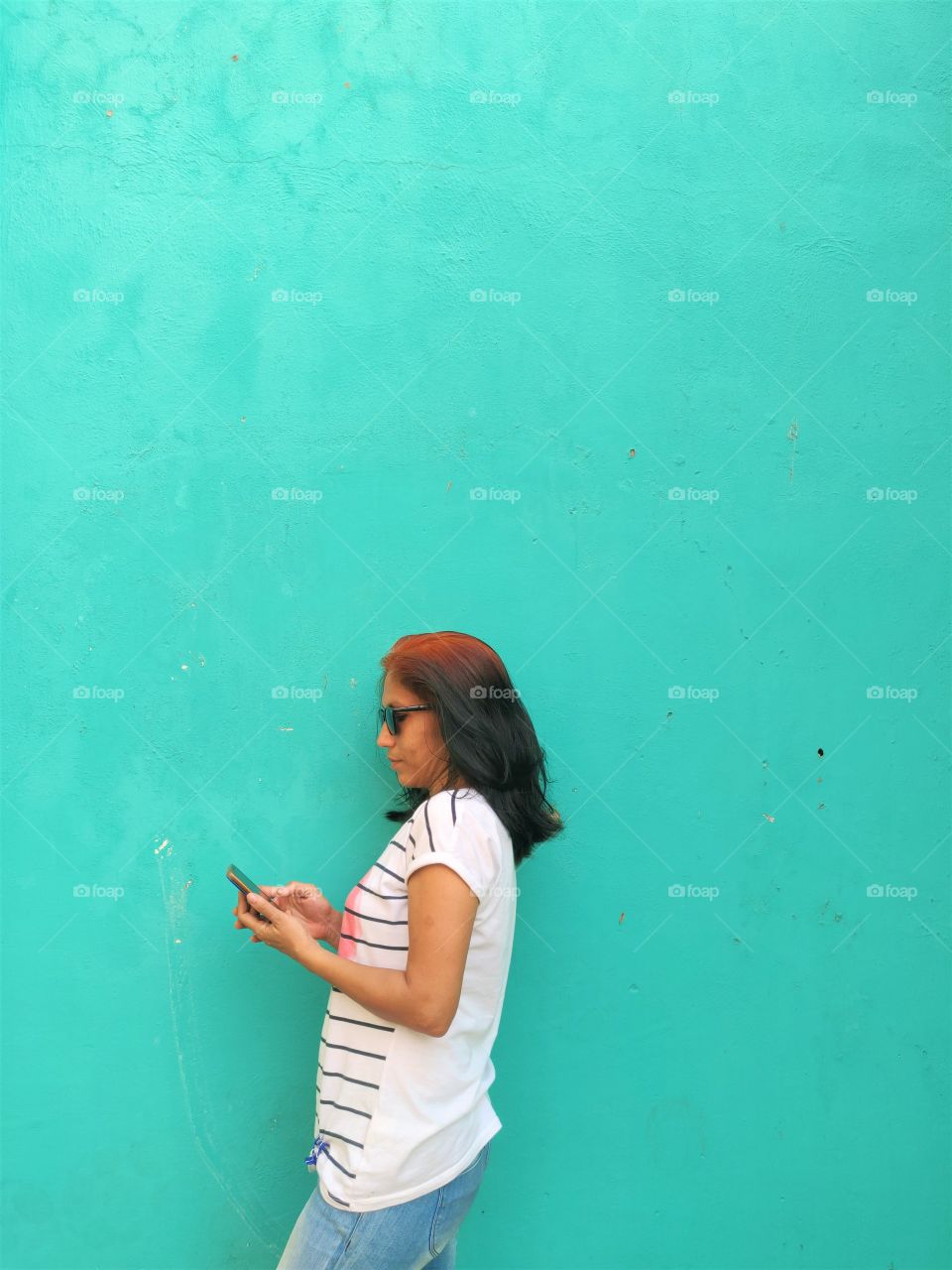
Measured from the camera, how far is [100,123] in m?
2.41

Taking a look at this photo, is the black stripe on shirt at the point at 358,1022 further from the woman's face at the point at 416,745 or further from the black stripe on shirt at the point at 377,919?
the woman's face at the point at 416,745

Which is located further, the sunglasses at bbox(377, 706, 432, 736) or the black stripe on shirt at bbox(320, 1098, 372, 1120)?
the sunglasses at bbox(377, 706, 432, 736)

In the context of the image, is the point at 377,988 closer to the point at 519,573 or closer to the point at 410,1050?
the point at 410,1050

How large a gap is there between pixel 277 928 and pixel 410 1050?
0.33 meters

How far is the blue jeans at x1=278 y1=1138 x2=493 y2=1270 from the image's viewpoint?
5.74 feet

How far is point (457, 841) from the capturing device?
1.71 metres

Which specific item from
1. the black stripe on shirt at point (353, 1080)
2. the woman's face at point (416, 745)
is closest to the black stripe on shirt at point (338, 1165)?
the black stripe on shirt at point (353, 1080)

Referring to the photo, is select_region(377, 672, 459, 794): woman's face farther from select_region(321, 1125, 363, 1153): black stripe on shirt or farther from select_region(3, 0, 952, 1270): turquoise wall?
select_region(321, 1125, 363, 1153): black stripe on shirt

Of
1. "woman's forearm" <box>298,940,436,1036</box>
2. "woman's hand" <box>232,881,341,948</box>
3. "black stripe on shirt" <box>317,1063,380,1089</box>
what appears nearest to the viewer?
"woman's forearm" <box>298,940,436,1036</box>

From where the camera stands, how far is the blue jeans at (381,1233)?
68.9 inches

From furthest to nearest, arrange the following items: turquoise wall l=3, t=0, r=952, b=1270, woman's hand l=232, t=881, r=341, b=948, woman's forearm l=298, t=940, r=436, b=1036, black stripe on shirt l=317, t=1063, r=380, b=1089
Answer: turquoise wall l=3, t=0, r=952, b=1270
woman's hand l=232, t=881, r=341, b=948
black stripe on shirt l=317, t=1063, r=380, b=1089
woman's forearm l=298, t=940, r=436, b=1036

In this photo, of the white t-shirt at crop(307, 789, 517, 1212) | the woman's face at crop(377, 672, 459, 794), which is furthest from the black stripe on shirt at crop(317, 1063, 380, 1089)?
the woman's face at crop(377, 672, 459, 794)

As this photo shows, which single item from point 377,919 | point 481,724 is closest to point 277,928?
point 377,919

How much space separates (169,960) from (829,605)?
1.84m
